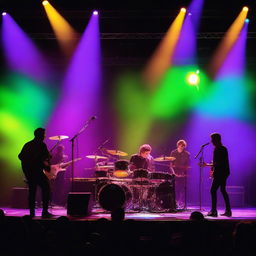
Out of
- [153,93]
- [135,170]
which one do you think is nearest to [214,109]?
[153,93]

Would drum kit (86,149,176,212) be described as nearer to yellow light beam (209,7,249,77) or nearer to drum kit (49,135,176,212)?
drum kit (49,135,176,212)

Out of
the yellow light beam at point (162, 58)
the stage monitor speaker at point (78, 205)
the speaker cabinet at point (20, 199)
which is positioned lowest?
the speaker cabinet at point (20, 199)

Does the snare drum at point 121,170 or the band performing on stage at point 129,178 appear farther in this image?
the snare drum at point 121,170

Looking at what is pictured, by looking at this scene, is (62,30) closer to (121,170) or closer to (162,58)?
(162,58)

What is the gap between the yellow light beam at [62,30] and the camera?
452 inches

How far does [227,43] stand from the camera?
13328 mm

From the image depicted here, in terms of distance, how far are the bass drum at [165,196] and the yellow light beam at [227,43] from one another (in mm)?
5346

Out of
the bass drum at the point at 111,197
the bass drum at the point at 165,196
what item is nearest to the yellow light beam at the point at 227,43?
the bass drum at the point at 165,196

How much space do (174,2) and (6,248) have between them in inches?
340

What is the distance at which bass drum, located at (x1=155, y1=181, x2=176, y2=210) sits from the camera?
10.1 meters

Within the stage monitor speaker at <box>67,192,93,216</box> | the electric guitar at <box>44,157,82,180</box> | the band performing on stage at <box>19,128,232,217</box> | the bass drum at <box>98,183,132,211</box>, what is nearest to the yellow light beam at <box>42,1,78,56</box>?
the band performing on stage at <box>19,128,232,217</box>

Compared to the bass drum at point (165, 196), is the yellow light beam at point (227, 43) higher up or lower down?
higher up

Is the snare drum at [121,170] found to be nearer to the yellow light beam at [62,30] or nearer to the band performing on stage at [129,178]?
the band performing on stage at [129,178]

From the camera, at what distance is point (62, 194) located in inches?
482
